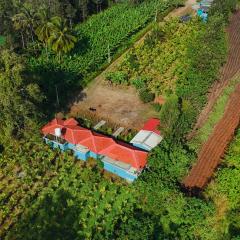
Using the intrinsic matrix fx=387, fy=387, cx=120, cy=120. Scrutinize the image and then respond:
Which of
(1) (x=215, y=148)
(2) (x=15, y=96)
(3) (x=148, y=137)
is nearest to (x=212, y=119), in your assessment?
(1) (x=215, y=148)

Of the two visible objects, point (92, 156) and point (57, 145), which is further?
point (57, 145)

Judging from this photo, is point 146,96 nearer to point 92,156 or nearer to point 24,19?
point 92,156

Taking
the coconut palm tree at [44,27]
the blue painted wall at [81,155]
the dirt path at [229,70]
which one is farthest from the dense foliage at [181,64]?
the coconut palm tree at [44,27]

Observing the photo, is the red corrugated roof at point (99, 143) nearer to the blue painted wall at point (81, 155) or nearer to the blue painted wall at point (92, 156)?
the blue painted wall at point (92, 156)

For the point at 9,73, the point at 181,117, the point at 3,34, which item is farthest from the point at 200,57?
the point at 3,34

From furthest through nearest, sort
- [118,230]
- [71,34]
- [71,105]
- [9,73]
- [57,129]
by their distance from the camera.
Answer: [71,34], [71,105], [57,129], [9,73], [118,230]

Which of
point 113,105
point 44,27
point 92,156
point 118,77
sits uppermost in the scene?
point 44,27

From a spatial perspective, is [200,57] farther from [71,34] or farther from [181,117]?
[71,34]

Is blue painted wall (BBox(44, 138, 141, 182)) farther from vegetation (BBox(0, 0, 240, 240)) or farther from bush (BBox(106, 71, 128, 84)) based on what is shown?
bush (BBox(106, 71, 128, 84))
